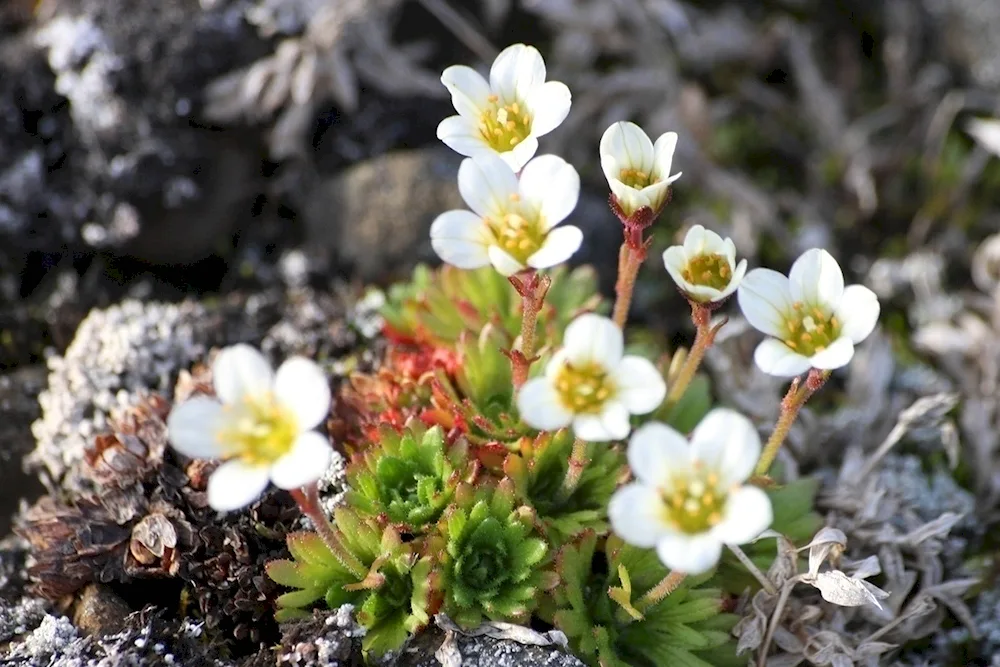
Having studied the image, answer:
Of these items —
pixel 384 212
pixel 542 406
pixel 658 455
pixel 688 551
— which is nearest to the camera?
pixel 688 551

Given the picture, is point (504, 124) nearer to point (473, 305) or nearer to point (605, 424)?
point (473, 305)

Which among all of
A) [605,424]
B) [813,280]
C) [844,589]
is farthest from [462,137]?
[844,589]

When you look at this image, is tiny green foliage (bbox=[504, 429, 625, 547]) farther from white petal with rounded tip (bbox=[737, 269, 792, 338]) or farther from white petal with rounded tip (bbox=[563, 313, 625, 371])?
white petal with rounded tip (bbox=[737, 269, 792, 338])

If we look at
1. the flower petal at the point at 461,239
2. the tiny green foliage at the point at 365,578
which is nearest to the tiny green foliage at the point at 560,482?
the tiny green foliage at the point at 365,578

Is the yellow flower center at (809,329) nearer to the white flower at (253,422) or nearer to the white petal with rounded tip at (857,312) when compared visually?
the white petal with rounded tip at (857,312)

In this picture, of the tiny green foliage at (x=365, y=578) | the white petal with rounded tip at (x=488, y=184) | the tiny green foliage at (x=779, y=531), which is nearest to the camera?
the white petal with rounded tip at (x=488, y=184)

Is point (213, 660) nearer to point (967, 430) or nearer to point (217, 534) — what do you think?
point (217, 534)

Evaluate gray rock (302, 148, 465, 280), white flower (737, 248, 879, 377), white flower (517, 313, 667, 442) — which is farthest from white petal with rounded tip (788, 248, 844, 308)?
gray rock (302, 148, 465, 280)
